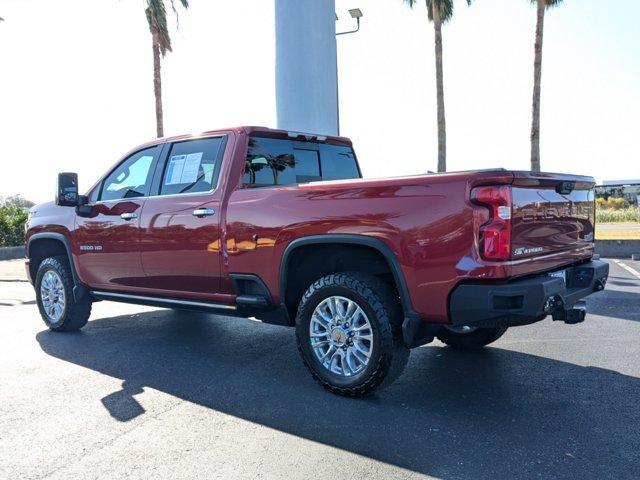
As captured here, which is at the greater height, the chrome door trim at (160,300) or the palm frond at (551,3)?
the palm frond at (551,3)

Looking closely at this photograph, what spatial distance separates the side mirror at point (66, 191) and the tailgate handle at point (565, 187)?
15.1 ft

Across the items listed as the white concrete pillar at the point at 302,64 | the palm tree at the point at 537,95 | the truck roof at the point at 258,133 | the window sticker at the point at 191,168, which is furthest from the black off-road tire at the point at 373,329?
the palm tree at the point at 537,95

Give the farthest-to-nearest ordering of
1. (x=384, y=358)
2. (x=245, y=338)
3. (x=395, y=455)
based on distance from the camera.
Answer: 1. (x=245, y=338)
2. (x=384, y=358)
3. (x=395, y=455)

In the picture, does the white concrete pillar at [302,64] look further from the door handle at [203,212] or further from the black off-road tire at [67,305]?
the door handle at [203,212]

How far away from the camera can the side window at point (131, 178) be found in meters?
5.73

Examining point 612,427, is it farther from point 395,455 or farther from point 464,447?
point 395,455

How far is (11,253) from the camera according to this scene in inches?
768

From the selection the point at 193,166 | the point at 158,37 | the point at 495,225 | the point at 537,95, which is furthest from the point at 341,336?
the point at 158,37

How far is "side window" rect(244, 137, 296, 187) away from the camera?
5039mm

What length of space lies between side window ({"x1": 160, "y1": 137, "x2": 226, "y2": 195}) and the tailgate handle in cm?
273

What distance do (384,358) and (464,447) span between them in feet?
2.78

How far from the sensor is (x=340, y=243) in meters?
4.23

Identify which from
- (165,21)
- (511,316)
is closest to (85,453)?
(511,316)

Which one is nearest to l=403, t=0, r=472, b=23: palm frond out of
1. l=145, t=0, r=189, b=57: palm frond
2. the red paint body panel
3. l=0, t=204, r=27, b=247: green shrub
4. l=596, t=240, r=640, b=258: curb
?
l=145, t=0, r=189, b=57: palm frond
